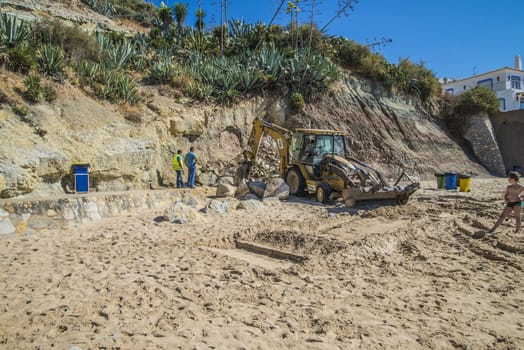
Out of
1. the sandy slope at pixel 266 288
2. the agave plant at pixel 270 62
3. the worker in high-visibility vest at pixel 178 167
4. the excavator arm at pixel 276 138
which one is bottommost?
the sandy slope at pixel 266 288

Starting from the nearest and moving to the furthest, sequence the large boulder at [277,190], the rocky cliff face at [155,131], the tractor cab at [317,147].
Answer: the rocky cliff face at [155,131], the large boulder at [277,190], the tractor cab at [317,147]

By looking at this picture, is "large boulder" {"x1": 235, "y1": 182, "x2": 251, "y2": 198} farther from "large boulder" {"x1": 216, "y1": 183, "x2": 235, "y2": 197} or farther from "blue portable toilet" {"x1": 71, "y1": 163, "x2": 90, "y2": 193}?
"blue portable toilet" {"x1": 71, "y1": 163, "x2": 90, "y2": 193}

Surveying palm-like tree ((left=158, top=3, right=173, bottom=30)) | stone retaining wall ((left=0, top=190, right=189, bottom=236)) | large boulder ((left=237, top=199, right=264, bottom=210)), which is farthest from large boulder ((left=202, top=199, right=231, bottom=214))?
palm-like tree ((left=158, top=3, right=173, bottom=30))

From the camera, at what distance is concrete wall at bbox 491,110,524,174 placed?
2298 cm

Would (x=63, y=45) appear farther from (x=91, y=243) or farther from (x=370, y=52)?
(x=370, y=52)

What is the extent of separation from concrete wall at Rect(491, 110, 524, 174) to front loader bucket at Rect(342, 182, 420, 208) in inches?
665

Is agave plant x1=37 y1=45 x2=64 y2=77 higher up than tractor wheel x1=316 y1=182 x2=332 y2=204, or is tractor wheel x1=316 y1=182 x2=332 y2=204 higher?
agave plant x1=37 y1=45 x2=64 y2=77

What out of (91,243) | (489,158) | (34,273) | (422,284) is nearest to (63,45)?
(91,243)

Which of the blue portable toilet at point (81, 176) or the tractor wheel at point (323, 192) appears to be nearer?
the blue portable toilet at point (81, 176)

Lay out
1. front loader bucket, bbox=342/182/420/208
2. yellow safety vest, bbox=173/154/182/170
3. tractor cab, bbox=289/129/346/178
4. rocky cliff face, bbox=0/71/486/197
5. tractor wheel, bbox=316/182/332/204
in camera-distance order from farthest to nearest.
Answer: yellow safety vest, bbox=173/154/182/170 → tractor cab, bbox=289/129/346/178 → tractor wheel, bbox=316/182/332/204 → front loader bucket, bbox=342/182/420/208 → rocky cliff face, bbox=0/71/486/197

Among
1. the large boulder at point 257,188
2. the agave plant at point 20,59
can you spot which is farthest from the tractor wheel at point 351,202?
the agave plant at point 20,59

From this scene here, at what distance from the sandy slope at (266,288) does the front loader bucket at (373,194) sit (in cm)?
215

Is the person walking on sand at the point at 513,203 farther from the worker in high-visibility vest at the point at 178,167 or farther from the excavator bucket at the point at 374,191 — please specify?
the worker in high-visibility vest at the point at 178,167

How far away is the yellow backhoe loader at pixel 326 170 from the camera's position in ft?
33.8
